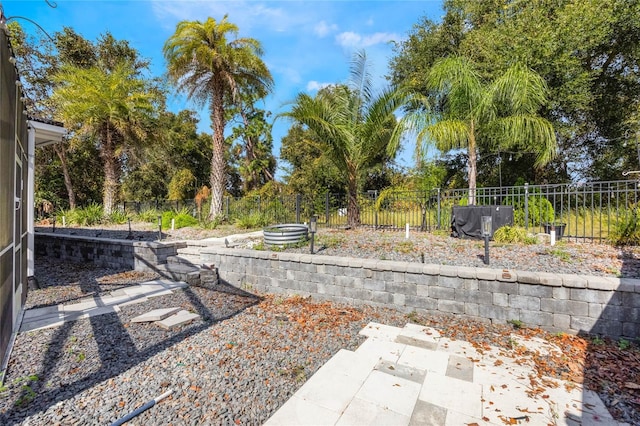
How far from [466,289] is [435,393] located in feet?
5.52

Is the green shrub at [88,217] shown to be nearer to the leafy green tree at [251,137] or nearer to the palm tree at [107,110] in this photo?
the palm tree at [107,110]

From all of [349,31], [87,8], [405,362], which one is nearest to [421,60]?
[349,31]

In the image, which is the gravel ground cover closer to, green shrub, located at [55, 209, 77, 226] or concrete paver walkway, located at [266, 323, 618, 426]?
concrete paver walkway, located at [266, 323, 618, 426]

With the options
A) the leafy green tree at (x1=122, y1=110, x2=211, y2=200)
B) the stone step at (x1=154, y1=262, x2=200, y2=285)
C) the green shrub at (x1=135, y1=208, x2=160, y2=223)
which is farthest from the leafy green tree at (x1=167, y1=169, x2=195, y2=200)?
the stone step at (x1=154, y1=262, x2=200, y2=285)

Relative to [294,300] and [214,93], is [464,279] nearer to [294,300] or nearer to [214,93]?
[294,300]

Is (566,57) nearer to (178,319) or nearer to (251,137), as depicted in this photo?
(178,319)

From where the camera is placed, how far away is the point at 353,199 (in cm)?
788

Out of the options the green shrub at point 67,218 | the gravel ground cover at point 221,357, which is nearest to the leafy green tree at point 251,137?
the green shrub at point 67,218

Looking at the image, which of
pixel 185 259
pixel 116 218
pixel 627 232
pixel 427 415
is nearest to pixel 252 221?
pixel 185 259

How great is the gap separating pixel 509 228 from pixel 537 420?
184 inches

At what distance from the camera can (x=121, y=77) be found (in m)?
11.3

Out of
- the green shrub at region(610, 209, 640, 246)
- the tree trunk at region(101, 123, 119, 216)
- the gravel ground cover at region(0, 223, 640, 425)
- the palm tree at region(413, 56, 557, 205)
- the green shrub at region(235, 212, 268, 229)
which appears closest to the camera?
the gravel ground cover at region(0, 223, 640, 425)

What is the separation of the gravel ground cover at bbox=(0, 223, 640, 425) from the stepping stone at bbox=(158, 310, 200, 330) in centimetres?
12

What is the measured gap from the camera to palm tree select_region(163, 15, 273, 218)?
31.4 feet
